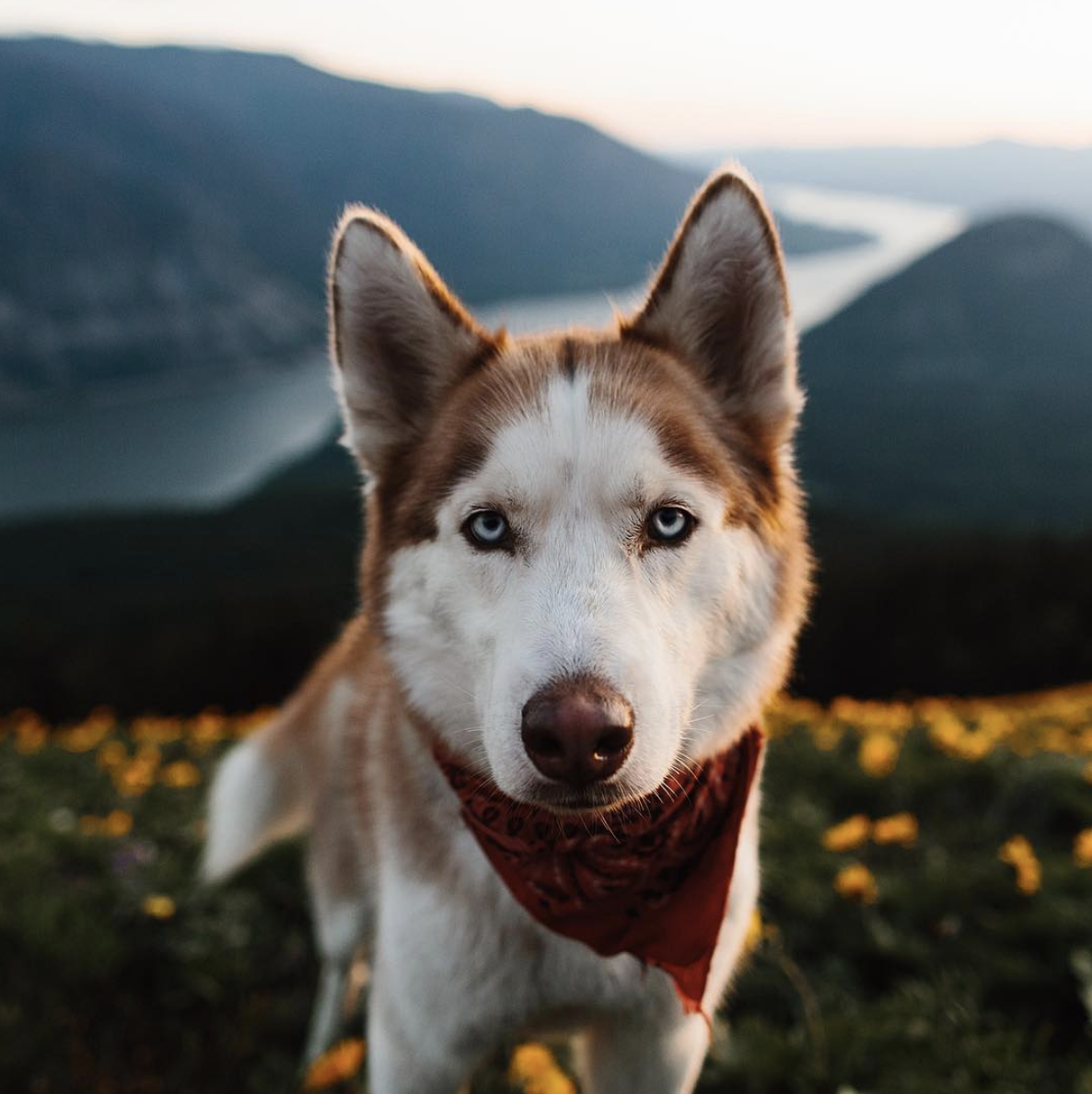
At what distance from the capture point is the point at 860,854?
4.38 metres

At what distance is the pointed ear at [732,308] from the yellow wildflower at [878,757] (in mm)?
2682

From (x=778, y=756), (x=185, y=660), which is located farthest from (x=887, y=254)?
(x=778, y=756)

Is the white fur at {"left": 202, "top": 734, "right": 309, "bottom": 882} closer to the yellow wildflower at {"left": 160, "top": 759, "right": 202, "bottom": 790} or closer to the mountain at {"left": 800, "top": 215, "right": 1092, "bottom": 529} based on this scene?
the yellow wildflower at {"left": 160, "top": 759, "right": 202, "bottom": 790}

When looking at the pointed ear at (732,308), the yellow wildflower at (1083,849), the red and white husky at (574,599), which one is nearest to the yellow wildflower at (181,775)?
the red and white husky at (574,599)

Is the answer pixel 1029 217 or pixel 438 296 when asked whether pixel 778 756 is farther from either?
pixel 1029 217

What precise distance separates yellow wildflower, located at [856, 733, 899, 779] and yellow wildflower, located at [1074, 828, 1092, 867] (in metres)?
0.93

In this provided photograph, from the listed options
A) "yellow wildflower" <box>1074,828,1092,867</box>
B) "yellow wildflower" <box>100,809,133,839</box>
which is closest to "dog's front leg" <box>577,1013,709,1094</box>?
"yellow wildflower" <box>1074,828,1092,867</box>

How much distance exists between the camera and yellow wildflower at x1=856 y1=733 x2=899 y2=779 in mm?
4668

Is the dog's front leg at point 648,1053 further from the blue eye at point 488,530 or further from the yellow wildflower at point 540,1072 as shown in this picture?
the blue eye at point 488,530

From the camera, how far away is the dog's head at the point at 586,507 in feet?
6.38

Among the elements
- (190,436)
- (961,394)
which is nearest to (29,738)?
(190,436)

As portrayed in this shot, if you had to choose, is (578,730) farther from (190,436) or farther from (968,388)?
(968,388)

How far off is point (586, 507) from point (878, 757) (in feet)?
10.6

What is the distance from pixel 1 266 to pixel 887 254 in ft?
604
